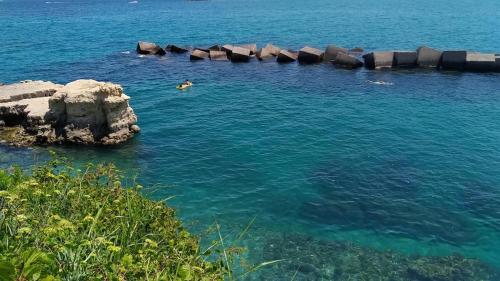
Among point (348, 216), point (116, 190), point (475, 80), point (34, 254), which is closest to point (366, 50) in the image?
point (475, 80)

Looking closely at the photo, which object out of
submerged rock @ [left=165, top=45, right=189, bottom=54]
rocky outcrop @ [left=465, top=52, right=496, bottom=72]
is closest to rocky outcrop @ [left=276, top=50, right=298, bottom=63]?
submerged rock @ [left=165, top=45, right=189, bottom=54]

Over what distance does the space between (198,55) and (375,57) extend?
21441 millimetres

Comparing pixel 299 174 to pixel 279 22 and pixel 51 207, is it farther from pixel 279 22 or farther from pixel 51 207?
pixel 279 22

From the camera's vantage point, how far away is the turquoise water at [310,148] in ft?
70.3

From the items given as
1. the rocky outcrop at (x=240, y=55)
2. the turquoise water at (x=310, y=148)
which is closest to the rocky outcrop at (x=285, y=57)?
the turquoise water at (x=310, y=148)

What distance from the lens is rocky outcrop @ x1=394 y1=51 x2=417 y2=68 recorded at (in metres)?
49.4

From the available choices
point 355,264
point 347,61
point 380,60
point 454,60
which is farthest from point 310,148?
point 454,60

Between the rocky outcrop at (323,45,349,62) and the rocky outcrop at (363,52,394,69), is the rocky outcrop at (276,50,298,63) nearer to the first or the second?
the rocky outcrop at (323,45,349,62)

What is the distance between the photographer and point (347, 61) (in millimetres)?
50125

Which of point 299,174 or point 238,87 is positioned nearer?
point 299,174

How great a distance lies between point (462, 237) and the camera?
67.6 feet

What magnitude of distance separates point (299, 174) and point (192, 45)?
43304 millimetres

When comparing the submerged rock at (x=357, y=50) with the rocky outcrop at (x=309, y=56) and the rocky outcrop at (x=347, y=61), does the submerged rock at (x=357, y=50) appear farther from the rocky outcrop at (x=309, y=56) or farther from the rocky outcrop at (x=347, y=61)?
the rocky outcrop at (x=347, y=61)

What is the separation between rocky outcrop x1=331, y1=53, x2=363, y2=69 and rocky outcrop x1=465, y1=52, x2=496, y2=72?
11.5 metres
